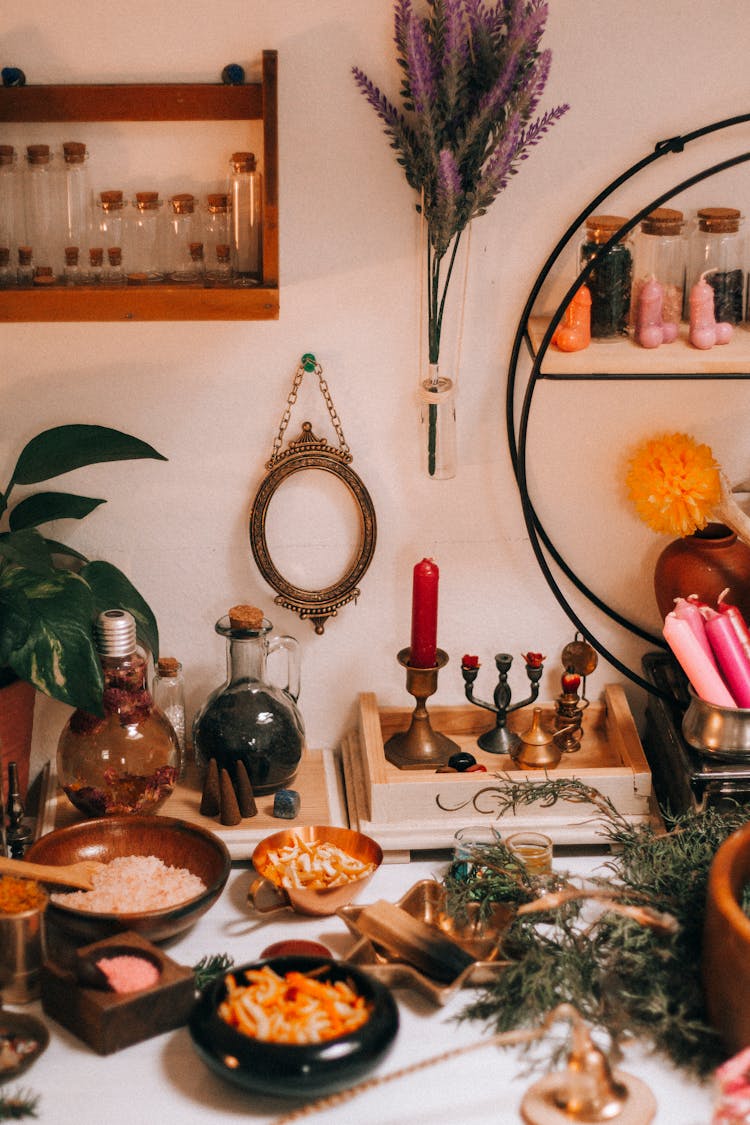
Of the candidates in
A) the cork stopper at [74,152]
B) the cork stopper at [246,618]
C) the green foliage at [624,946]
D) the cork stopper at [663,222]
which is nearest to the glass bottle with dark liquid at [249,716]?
the cork stopper at [246,618]

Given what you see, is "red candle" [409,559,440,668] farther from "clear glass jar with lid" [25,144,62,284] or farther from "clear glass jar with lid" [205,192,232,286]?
"clear glass jar with lid" [25,144,62,284]

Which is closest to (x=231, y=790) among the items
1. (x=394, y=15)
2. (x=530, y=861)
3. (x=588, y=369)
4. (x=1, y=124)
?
(x=530, y=861)

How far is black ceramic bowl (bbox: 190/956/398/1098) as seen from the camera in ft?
4.39

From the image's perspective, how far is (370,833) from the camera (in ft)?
6.15

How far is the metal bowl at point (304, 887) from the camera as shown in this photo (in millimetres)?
1686

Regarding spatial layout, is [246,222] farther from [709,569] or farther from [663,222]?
[709,569]

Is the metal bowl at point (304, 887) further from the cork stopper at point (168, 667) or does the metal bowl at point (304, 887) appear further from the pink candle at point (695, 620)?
the pink candle at point (695, 620)

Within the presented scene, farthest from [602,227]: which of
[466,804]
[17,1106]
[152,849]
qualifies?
[17,1106]

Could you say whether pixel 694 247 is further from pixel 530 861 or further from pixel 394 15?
pixel 530 861

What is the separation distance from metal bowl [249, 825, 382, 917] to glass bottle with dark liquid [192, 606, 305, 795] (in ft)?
0.43

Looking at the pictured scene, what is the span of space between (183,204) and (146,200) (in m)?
0.05

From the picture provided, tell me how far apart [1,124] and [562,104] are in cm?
78

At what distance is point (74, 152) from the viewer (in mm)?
1741

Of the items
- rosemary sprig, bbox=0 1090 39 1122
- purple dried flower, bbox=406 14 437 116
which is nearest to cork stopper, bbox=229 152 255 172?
purple dried flower, bbox=406 14 437 116
